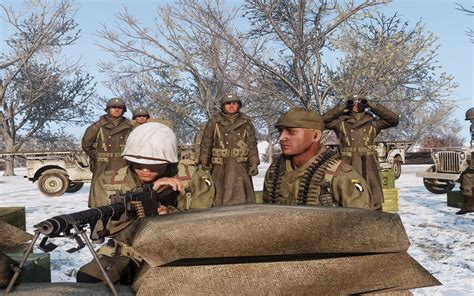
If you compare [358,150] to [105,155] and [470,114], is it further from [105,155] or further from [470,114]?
[105,155]

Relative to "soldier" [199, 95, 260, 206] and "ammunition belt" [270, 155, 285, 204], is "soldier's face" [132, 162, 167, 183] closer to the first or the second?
"ammunition belt" [270, 155, 285, 204]

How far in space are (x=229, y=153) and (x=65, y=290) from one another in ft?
18.1

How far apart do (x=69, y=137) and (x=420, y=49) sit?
24502 mm

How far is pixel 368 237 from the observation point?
161cm

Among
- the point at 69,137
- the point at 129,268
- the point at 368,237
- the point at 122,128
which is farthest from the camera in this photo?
the point at 69,137

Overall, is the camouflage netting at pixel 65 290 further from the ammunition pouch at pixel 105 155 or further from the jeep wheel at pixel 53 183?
the jeep wheel at pixel 53 183

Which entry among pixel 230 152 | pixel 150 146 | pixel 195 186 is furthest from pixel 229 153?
pixel 150 146

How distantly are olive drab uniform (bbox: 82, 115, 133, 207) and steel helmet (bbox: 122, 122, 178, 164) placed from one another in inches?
208

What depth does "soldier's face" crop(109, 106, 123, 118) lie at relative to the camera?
781cm

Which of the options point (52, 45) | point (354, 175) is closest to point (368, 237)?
point (354, 175)

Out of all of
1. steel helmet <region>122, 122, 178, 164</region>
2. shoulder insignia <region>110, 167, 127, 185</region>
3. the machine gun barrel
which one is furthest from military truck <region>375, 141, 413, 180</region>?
the machine gun barrel

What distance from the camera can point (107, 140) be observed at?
7.64m

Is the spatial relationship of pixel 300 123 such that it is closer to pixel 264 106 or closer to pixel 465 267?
pixel 465 267

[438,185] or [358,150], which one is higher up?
[358,150]
